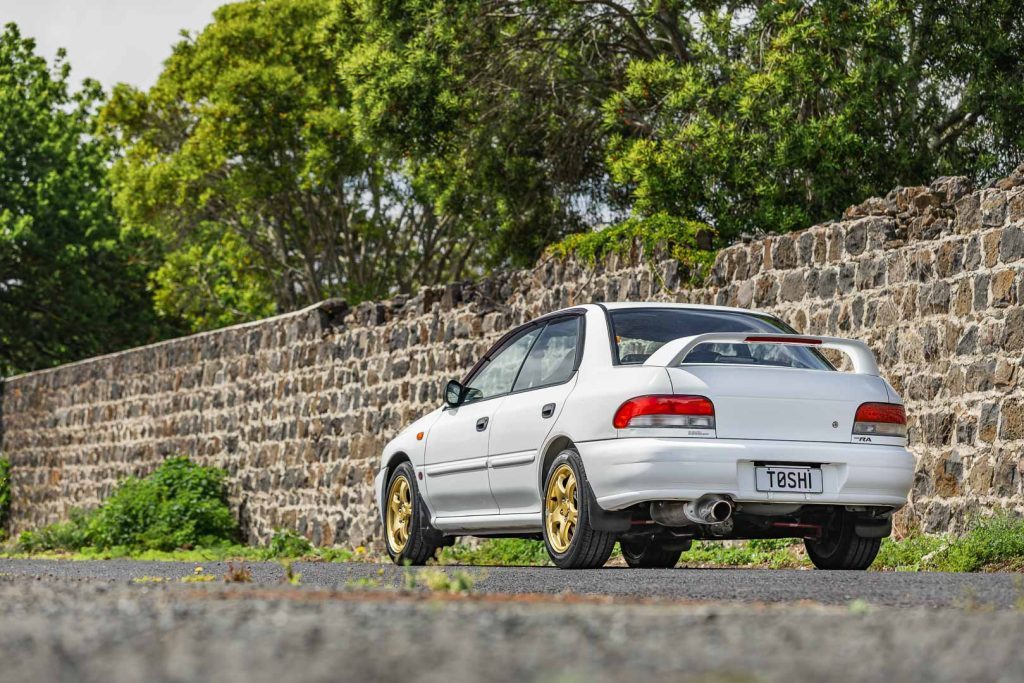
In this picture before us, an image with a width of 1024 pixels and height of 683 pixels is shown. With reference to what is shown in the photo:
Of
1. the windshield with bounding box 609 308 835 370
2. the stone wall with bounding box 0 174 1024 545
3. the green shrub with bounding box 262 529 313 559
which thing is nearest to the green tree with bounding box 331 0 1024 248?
the stone wall with bounding box 0 174 1024 545

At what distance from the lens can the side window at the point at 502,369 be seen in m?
9.89

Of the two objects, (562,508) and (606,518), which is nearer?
(606,518)

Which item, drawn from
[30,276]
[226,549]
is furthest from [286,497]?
[30,276]

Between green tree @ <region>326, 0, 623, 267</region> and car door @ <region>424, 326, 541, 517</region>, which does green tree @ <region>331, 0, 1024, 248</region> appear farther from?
car door @ <region>424, 326, 541, 517</region>

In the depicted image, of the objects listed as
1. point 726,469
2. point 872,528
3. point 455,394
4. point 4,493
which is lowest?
point 4,493

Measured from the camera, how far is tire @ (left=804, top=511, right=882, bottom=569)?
28.9 feet

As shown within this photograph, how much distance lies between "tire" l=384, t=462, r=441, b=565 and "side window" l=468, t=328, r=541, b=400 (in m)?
0.83

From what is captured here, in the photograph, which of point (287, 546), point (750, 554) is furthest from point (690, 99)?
point (750, 554)

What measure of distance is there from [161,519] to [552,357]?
33.7 ft

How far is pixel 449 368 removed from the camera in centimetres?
1551

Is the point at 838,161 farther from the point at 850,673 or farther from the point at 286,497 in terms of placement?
the point at 850,673

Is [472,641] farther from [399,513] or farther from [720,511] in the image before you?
[399,513]

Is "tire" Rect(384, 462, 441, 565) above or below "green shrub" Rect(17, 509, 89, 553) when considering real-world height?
above

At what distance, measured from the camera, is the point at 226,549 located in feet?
55.3
